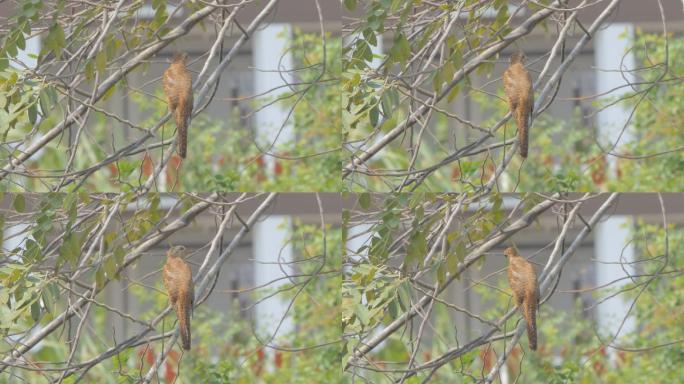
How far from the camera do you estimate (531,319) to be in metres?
6.85

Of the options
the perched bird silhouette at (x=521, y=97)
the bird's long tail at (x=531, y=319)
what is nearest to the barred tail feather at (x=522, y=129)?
the perched bird silhouette at (x=521, y=97)

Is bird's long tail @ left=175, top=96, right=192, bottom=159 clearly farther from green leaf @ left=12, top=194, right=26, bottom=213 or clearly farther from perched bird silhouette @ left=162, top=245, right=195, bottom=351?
green leaf @ left=12, top=194, right=26, bottom=213

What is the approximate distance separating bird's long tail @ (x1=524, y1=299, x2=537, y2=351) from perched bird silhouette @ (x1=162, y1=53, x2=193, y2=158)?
119cm

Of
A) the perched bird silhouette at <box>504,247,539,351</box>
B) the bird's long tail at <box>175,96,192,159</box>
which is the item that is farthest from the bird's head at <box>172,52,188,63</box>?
the perched bird silhouette at <box>504,247,539,351</box>

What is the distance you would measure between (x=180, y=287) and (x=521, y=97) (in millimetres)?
1234

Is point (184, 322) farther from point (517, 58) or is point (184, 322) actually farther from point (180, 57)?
point (517, 58)

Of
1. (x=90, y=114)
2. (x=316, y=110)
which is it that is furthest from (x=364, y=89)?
(x=90, y=114)

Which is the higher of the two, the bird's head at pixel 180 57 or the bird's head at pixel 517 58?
the bird's head at pixel 517 58

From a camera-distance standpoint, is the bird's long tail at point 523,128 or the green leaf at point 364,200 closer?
the bird's long tail at point 523,128

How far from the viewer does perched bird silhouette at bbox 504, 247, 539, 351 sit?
22.5 feet

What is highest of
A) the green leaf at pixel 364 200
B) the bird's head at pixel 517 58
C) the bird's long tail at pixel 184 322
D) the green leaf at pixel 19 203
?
the bird's head at pixel 517 58

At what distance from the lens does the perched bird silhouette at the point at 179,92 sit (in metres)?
6.82

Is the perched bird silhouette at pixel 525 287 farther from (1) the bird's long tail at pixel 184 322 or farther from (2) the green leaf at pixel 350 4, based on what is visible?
(1) the bird's long tail at pixel 184 322

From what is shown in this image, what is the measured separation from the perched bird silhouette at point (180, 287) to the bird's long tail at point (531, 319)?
3.51 ft
